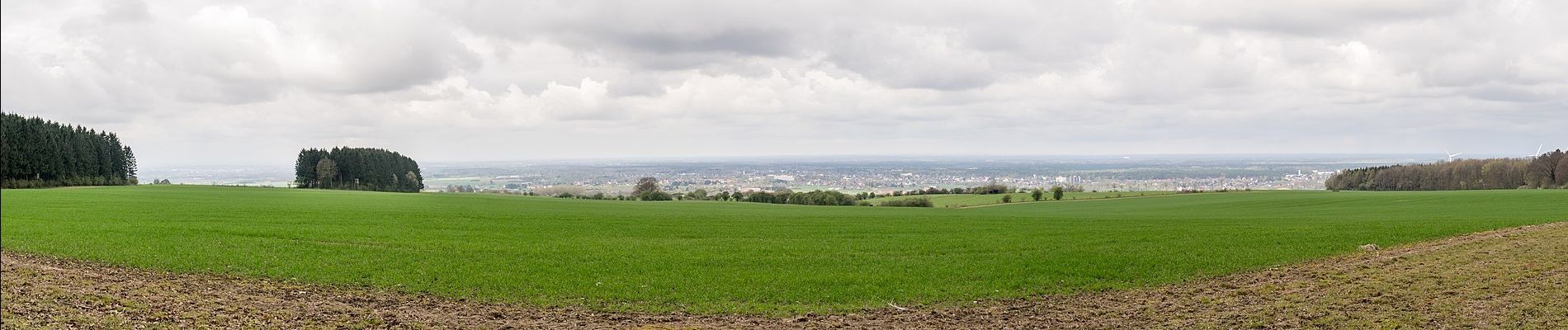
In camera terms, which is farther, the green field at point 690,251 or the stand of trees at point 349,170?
the stand of trees at point 349,170

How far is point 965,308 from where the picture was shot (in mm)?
16734

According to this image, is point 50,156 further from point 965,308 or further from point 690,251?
point 965,308

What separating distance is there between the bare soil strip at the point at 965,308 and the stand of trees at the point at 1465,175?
105407 mm

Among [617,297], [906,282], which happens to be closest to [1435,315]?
[906,282]

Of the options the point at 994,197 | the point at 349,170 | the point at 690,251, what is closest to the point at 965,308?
the point at 690,251

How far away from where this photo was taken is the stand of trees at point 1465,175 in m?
99.1

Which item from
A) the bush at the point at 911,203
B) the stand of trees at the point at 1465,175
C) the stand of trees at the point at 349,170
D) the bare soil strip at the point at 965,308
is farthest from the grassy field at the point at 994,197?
the stand of trees at the point at 349,170

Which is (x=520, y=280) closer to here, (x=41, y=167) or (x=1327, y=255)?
(x=1327, y=255)

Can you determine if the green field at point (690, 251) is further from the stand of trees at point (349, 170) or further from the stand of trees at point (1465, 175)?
the stand of trees at point (349, 170)

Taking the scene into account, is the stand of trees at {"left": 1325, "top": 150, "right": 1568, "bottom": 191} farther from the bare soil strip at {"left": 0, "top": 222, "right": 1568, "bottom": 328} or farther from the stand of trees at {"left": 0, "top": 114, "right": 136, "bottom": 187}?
the stand of trees at {"left": 0, "top": 114, "right": 136, "bottom": 187}

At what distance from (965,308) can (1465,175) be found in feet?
437

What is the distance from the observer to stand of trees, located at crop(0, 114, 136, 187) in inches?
3113

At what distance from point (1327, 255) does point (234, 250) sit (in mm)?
28809

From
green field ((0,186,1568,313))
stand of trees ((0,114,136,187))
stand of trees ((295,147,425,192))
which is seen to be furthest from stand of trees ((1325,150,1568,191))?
stand of trees ((0,114,136,187))
